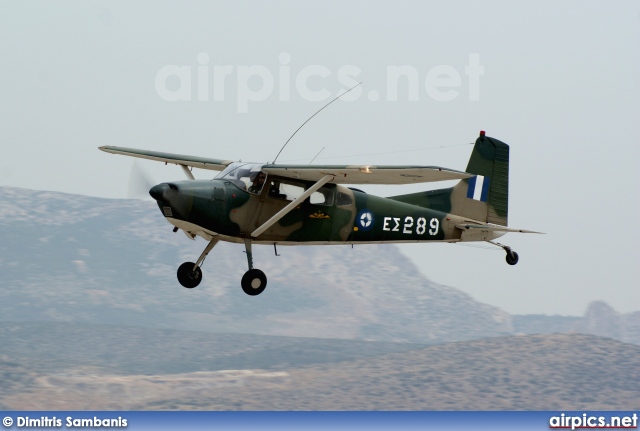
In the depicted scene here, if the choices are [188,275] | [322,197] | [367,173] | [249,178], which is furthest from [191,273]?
[367,173]

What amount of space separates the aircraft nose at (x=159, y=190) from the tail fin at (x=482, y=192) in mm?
7799

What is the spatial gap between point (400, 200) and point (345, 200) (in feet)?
8.75

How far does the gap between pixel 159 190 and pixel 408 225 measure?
22.0 feet

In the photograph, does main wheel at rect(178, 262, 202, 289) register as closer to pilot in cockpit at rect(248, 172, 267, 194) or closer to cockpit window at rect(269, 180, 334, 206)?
pilot in cockpit at rect(248, 172, 267, 194)

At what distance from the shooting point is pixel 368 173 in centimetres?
2353

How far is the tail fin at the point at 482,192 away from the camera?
28.9 meters

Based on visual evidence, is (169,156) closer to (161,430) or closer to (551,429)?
(551,429)

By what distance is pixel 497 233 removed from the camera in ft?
93.2

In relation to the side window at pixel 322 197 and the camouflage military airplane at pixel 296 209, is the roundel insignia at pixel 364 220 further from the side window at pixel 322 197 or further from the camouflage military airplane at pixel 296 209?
the side window at pixel 322 197

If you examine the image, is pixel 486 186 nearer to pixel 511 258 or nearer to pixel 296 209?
pixel 511 258

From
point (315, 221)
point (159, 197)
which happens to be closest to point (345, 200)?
point (315, 221)

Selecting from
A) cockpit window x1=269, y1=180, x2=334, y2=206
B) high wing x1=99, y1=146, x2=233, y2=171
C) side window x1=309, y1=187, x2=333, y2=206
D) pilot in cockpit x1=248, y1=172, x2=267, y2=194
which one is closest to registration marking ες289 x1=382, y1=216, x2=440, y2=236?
side window x1=309, y1=187, x2=333, y2=206

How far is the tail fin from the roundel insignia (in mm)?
2808

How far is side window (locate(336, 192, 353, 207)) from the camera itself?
25.3 meters
